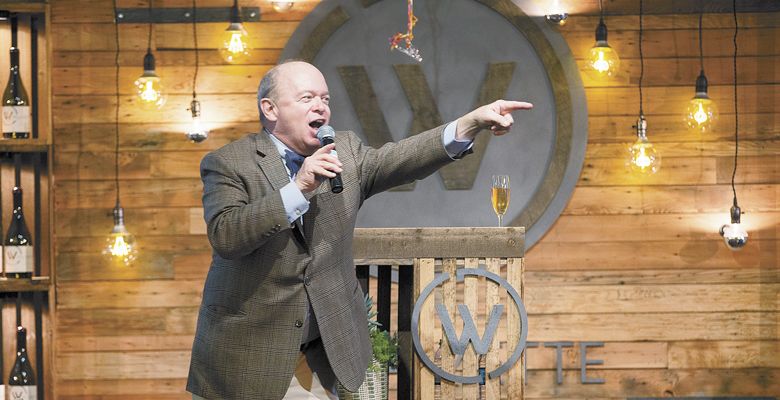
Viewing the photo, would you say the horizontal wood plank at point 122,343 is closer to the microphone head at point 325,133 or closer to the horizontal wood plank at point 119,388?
the horizontal wood plank at point 119,388

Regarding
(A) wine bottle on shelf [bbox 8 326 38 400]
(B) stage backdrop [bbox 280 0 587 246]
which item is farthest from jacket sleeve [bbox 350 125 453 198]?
(A) wine bottle on shelf [bbox 8 326 38 400]

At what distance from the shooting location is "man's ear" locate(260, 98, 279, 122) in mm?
2342

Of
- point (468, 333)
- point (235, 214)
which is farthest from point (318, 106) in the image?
point (468, 333)

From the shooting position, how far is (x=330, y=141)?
84.5 inches

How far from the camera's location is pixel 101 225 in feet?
15.7

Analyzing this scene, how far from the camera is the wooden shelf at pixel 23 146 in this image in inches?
185

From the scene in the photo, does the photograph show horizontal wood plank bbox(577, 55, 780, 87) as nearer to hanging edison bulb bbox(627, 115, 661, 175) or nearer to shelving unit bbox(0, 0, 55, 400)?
hanging edison bulb bbox(627, 115, 661, 175)

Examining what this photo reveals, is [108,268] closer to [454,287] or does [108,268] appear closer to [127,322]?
[127,322]

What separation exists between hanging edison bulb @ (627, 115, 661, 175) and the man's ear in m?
2.62

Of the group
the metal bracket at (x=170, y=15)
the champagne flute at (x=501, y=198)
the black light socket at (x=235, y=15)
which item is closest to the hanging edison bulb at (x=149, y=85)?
the metal bracket at (x=170, y=15)

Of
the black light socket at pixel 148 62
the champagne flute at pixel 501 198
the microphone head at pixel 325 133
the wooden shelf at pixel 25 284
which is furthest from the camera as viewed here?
the wooden shelf at pixel 25 284

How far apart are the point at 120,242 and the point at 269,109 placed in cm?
246

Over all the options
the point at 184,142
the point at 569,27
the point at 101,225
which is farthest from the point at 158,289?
the point at 569,27

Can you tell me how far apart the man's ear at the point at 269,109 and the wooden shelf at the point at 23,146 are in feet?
8.93
